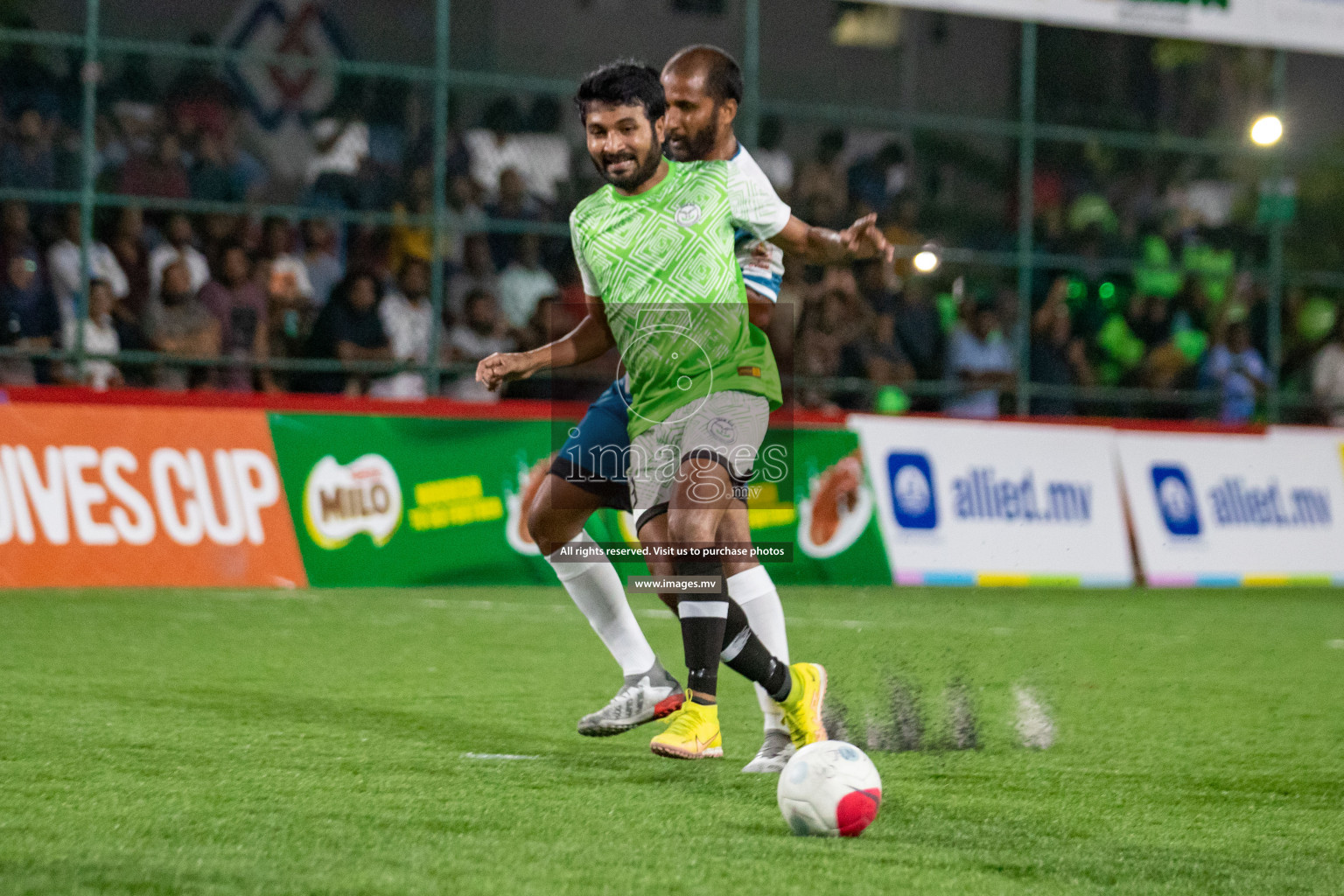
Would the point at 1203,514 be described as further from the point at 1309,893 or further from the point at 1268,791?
the point at 1309,893

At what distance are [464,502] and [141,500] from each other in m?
2.22

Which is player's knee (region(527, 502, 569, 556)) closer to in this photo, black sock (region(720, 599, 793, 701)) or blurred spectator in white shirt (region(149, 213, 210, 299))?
black sock (region(720, 599, 793, 701))

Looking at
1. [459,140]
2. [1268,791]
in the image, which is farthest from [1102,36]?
[1268,791]

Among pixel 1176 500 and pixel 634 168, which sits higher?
pixel 634 168

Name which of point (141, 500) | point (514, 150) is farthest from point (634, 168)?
point (514, 150)

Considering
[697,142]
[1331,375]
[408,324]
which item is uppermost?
[697,142]

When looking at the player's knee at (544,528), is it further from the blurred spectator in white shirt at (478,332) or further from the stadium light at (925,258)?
the blurred spectator in white shirt at (478,332)

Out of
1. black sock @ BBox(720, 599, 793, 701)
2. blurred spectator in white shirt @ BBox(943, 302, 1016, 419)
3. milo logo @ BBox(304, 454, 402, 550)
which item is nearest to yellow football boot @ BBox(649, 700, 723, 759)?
black sock @ BBox(720, 599, 793, 701)

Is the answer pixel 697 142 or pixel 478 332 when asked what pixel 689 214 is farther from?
pixel 478 332

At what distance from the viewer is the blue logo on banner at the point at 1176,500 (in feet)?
46.0

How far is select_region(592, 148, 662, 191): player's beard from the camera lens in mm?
5172

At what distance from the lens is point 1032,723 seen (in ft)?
20.9

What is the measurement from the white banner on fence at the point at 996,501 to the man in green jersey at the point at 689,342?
787cm

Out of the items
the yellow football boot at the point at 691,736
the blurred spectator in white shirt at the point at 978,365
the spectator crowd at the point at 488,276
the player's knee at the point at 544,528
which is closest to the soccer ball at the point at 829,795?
the yellow football boot at the point at 691,736
